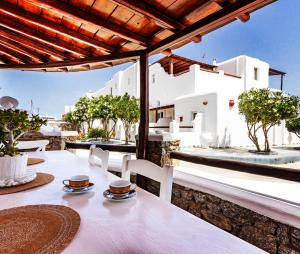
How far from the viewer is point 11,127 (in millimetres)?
1223

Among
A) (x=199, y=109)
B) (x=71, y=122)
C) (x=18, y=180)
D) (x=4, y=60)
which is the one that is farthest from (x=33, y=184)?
(x=71, y=122)

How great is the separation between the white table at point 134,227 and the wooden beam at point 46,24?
70.1 inches

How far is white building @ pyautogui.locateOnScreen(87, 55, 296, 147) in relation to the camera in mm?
8703

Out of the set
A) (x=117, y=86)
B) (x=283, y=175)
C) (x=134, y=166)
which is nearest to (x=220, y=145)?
(x=283, y=175)

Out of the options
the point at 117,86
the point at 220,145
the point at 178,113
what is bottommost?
the point at 220,145

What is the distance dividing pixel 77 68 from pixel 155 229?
338cm

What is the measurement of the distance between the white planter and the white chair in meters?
0.63

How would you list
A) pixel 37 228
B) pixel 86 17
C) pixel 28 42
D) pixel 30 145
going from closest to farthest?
pixel 37 228 → pixel 86 17 → pixel 30 145 → pixel 28 42

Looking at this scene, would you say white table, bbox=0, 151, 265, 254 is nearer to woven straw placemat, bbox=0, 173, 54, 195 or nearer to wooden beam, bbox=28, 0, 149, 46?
woven straw placemat, bbox=0, 173, 54, 195

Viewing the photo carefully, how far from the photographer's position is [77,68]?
3594 mm

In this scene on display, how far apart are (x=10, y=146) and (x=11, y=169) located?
130mm

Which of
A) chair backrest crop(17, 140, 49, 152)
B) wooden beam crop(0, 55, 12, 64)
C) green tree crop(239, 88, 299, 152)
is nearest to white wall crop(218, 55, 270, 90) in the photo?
green tree crop(239, 88, 299, 152)

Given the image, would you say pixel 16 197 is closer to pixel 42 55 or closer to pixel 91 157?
pixel 91 157

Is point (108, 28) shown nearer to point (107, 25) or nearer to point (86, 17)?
point (107, 25)
